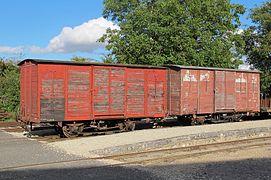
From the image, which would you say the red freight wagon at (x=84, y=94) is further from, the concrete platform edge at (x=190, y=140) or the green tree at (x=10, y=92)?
the green tree at (x=10, y=92)

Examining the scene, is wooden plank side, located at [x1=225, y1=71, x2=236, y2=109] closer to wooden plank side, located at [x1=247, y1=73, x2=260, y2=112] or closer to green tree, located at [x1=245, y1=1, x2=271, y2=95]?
wooden plank side, located at [x1=247, y1=73, x2=260, y2=112]

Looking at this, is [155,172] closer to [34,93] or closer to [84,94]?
[84,94]

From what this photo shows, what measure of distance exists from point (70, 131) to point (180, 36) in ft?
44.5

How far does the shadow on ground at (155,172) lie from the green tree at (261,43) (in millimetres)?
22369

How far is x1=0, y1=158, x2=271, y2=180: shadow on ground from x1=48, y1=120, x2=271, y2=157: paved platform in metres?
2.31

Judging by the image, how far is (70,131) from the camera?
50.3 ft

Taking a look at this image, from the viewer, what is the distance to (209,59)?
2689cm

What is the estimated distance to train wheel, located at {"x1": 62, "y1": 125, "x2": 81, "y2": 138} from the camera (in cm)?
1521

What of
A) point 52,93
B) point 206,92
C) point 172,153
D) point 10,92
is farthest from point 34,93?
point 10,92

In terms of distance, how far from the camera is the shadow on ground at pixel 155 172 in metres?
8.30

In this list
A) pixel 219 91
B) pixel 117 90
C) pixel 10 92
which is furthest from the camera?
pixel 10 92

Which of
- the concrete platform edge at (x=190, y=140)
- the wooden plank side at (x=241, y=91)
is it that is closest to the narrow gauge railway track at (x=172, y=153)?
the concrete platform edge at (x=190, y=140)

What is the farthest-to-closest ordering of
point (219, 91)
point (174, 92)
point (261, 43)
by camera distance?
point (261, 43)
point (219, 91)
point (174, 92)

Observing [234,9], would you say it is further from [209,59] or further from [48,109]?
[48,109]
